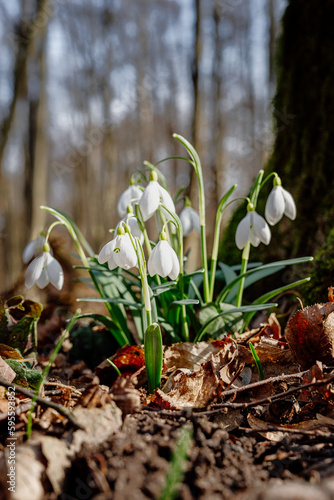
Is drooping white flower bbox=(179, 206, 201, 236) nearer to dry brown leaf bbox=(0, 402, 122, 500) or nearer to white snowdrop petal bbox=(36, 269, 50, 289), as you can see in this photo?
white snowdrop petal bbox=(36, 269, 50, 289)

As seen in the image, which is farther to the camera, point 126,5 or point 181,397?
point 126,5

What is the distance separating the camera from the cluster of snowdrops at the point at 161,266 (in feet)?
3.85

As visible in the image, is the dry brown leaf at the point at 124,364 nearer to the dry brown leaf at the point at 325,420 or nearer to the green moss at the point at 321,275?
the dry brown leaf at the point at 325,420

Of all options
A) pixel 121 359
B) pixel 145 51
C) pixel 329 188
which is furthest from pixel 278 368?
pixel 145 51

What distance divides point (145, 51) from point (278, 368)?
1890cm

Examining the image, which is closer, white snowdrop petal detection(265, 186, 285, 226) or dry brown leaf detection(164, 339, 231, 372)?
dry brown leaf detection(164, 339, 231, 372)

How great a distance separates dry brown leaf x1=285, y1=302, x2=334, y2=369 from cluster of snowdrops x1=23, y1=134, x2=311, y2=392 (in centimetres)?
16

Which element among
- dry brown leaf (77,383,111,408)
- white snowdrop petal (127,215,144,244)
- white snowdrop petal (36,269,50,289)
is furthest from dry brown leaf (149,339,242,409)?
white snowdrop petal (36,269,50,289)

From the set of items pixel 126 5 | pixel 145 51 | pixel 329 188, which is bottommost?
pixel 329 188

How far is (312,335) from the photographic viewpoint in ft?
3.69

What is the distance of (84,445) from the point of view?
743mm

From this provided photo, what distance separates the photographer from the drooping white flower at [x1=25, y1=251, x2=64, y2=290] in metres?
1.37

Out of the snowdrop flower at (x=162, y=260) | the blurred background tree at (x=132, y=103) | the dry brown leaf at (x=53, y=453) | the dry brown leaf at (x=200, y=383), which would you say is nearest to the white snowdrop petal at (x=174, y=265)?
the snowdrop flower at (x=162, y=260)

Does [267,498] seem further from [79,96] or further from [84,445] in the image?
[79,96]
